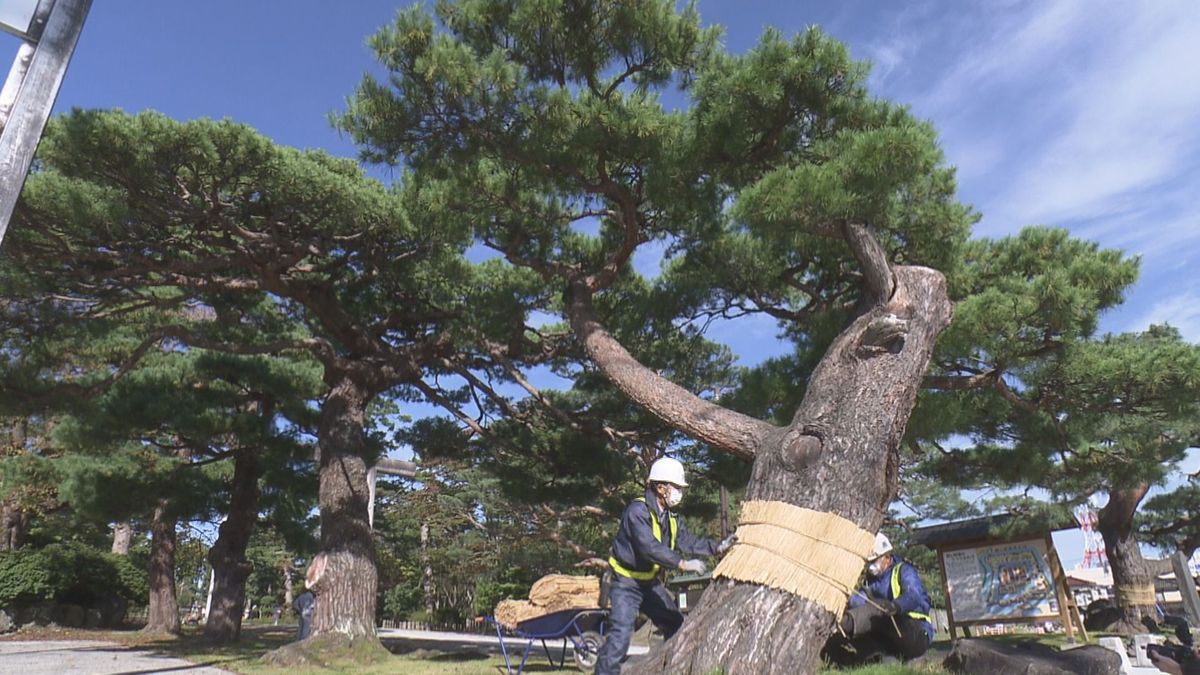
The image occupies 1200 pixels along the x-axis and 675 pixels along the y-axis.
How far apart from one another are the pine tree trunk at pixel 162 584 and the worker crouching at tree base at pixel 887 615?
41.7 ft

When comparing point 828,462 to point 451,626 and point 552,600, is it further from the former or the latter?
point 451,626

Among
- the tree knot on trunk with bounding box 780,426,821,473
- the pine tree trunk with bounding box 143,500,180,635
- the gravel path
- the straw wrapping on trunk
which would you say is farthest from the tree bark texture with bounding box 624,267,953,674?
the pine tree trunk with bounding box 143,500,180,635

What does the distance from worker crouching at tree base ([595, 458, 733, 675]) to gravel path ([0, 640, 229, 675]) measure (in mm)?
4640

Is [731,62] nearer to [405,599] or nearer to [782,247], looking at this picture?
[782,247]

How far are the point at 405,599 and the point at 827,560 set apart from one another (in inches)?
1068

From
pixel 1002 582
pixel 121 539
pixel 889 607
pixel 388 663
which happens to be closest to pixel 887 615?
pixel 889 607

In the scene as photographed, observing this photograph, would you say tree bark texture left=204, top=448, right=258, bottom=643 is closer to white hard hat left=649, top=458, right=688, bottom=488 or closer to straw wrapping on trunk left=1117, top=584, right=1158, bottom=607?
white hard hat left=649, top=458, right=688, bottom=488

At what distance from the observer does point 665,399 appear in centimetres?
512

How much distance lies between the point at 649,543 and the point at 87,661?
7.45m

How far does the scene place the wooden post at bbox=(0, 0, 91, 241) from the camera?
91.1 inches

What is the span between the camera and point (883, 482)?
368cm

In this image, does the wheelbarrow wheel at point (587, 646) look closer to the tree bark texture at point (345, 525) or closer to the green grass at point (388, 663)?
the green grass at point (388, 663)

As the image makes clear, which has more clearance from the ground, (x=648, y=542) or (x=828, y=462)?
(x=828, y=462)

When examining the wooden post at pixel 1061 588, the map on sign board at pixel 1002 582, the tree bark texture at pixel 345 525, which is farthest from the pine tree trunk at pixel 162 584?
the wooden post at pixel 1061 588
